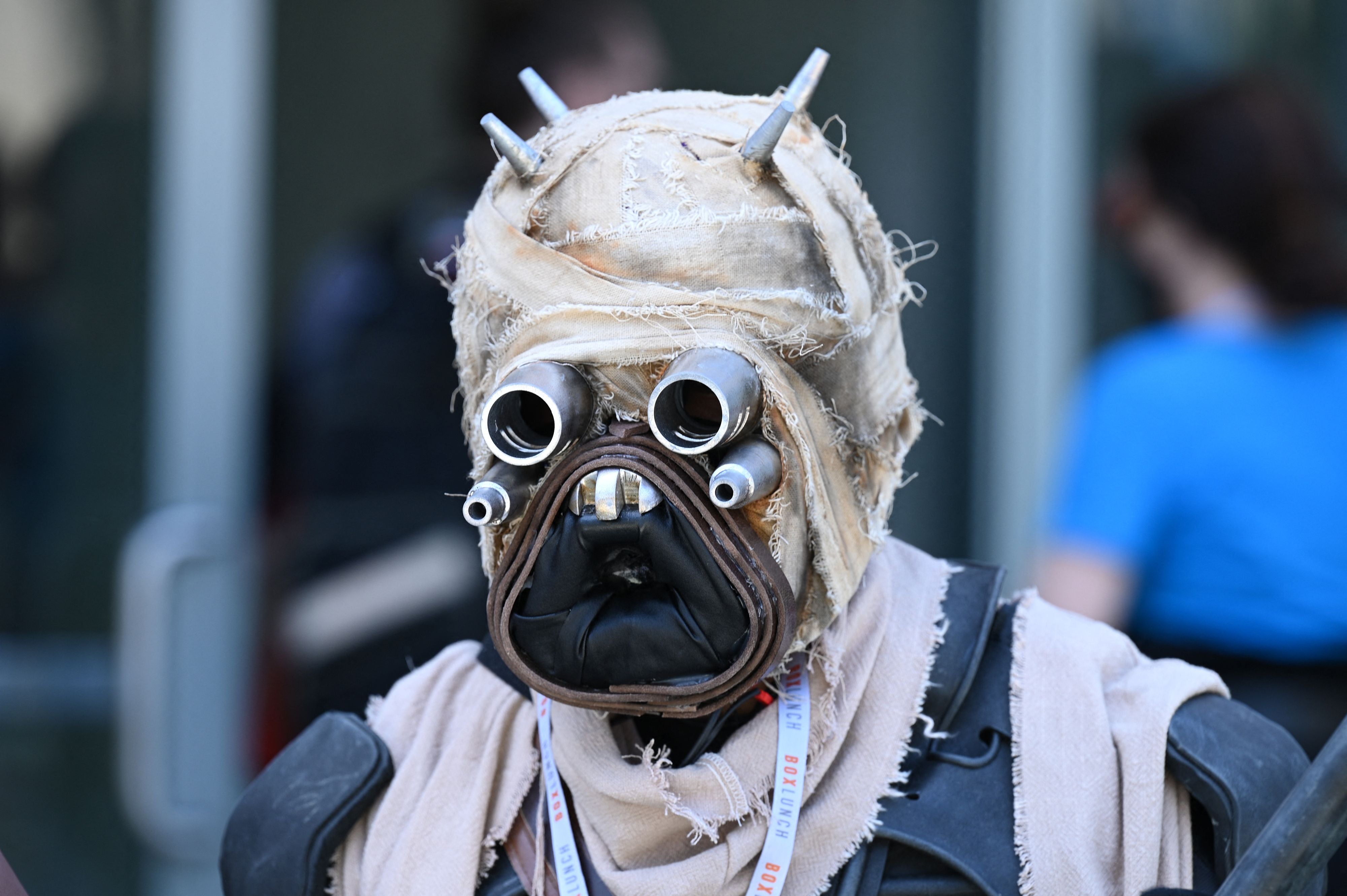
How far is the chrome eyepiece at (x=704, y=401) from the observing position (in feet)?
3.17

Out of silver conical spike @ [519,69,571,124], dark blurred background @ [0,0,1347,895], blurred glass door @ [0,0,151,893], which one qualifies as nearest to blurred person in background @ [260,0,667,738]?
dark blurred background @ [0,0,1347,895]

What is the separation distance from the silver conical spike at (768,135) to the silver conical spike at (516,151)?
6.3 inches

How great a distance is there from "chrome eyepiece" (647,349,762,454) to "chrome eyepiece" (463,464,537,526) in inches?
4.3

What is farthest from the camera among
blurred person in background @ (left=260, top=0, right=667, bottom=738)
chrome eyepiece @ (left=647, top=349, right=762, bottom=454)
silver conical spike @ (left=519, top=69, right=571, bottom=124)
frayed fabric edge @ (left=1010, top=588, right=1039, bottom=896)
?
blurred person in background @ (left=260, top=0, right=667, bottom=738)

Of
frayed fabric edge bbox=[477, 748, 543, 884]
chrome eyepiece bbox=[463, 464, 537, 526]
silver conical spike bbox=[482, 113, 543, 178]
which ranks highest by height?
silver conical spike bbox=[482, 113, 543, 178]

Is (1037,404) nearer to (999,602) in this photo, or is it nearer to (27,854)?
(999,602)

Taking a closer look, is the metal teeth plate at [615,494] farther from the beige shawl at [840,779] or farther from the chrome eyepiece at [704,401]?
the beige shawl at [840,779]

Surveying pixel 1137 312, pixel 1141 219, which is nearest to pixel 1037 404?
pixel 1137 312

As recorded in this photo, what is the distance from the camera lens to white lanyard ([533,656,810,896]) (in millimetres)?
1073

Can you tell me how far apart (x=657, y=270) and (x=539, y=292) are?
0.30 feet

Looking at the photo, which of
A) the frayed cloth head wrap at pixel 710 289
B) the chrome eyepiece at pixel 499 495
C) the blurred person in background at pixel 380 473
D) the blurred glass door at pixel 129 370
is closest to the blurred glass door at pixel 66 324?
the blurred glass door at pixel 129 370

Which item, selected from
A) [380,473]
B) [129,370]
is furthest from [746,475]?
[129,370]

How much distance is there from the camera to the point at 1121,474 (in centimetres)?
202

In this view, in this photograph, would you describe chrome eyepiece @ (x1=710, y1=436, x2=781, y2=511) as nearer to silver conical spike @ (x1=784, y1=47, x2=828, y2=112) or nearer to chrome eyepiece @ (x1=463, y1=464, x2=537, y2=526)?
chrome eyepiece @ (x1=463, y1=464, x2=537, y2=526)
